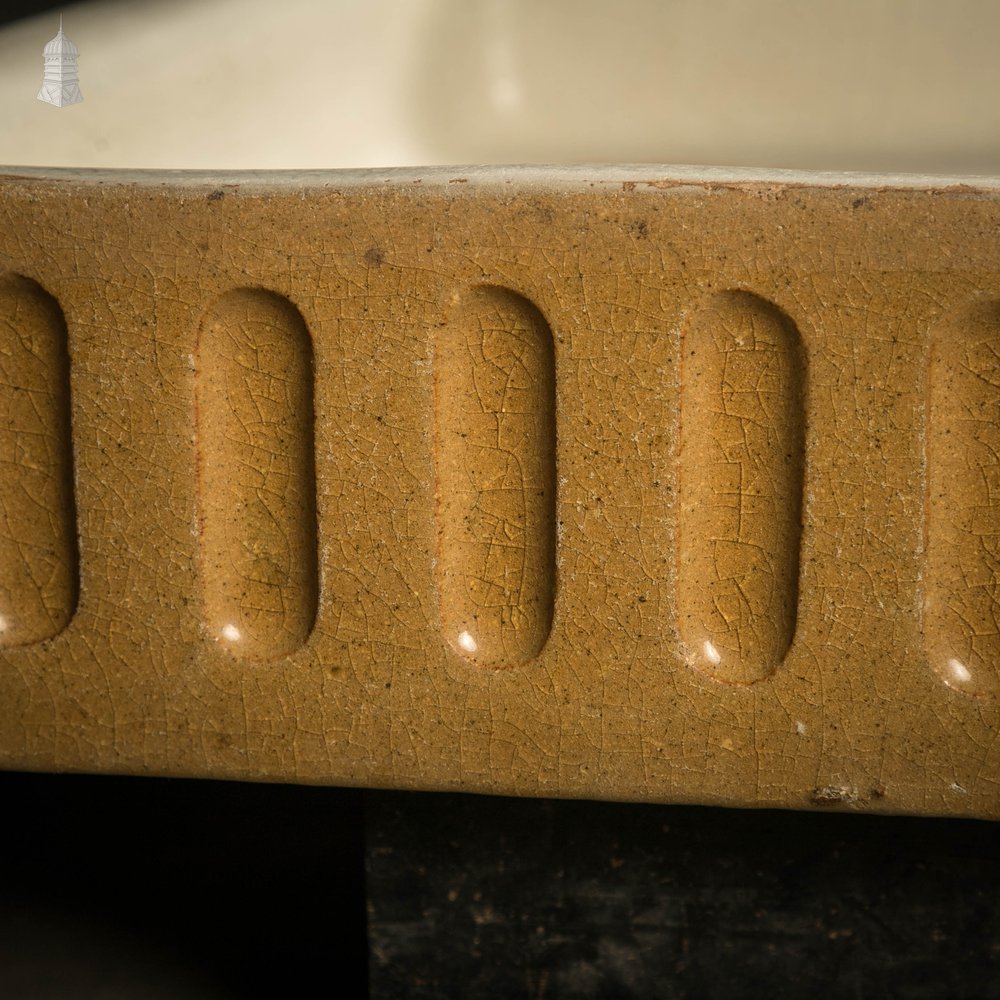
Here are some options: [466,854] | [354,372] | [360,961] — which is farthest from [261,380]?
[360,961]

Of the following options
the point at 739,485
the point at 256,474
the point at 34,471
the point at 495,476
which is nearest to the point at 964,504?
the point at 739,485

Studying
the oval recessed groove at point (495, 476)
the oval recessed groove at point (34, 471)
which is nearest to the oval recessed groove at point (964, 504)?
the oval recessed groove at point (495, 476)

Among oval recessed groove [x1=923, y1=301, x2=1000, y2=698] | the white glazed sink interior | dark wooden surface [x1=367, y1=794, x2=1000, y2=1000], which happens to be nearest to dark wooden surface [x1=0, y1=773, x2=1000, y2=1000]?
dark wooden surface [x1=367, y1=794, x2=1000, y2=1000]

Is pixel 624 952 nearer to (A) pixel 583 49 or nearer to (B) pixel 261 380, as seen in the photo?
(B) pixel 261 380

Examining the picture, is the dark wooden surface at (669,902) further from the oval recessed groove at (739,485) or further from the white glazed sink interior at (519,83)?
the white glazed sink interior at (519,83)

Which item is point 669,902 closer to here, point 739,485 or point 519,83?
point 739,485

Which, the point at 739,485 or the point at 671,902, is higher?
the point at 739,485

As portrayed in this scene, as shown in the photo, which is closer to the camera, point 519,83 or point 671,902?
point 671,902

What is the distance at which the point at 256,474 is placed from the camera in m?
0.49

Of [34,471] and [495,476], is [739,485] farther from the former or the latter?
[34,471]

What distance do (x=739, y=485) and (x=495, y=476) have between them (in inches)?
4.1

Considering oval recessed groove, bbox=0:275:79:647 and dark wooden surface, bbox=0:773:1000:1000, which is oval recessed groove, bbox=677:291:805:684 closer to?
dark wooden surface, bbox=0:773:1000:1000

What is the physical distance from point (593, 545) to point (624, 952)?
0.23 metres

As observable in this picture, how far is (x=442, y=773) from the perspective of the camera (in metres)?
0.50
